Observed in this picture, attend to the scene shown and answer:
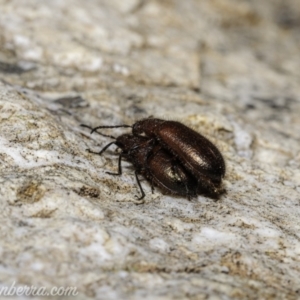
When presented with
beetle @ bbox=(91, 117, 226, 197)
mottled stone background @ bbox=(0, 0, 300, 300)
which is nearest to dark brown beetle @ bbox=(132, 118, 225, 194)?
beetle @ bbox=(91, 117, 226, 197)

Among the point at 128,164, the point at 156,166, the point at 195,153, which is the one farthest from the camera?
the point at 128,164

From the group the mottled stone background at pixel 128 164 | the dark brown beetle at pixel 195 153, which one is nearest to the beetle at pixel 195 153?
the dark brown beetle at pixel 195 153

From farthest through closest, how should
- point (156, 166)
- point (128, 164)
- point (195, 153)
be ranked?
point (128, 164) → point (156, 166) → point (195, 153)

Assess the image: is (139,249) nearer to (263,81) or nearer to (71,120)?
(71,120)

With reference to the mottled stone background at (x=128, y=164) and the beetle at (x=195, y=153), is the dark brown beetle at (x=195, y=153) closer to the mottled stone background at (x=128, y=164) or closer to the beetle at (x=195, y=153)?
the beetle at (x=195, y=153)

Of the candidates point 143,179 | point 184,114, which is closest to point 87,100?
point 184,114

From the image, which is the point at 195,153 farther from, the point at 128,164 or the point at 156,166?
the point at 128,164

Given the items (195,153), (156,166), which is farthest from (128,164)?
(195,153)
